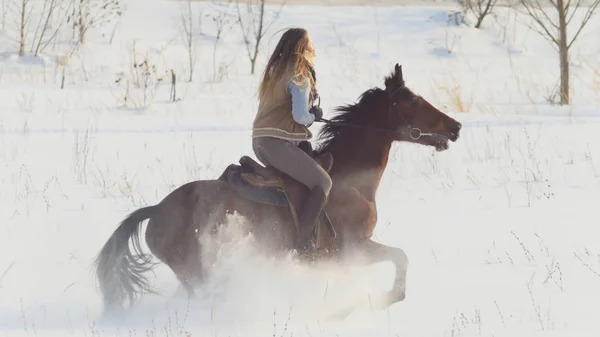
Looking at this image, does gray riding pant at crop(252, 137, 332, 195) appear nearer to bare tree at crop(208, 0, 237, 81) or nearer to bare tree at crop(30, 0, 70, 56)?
bare tree at crop(30, 0, 70, 56)

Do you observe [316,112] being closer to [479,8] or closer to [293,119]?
[293,119]

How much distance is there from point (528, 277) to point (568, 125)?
27.0ft

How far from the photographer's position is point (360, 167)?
655 centimetres

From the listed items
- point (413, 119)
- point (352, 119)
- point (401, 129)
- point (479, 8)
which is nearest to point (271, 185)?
point (352, 119)

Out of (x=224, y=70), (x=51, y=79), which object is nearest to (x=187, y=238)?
(x=51, y=79)

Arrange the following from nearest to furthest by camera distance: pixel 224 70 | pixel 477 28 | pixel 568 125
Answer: pixel 568 125
pixel 224 70
pixel 477 28

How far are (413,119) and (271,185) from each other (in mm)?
1171

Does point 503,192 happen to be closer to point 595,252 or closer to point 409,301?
point 595,252

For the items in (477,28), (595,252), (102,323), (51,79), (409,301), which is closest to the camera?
(102,323)

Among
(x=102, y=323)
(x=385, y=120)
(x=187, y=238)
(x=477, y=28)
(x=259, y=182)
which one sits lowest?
(x=102, y=323)

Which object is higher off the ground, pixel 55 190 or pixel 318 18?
pixel 318 18

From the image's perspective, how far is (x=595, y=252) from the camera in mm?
7547

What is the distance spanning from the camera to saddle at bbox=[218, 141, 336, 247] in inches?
243

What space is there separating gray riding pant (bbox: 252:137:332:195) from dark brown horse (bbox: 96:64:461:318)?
11 centimetres
